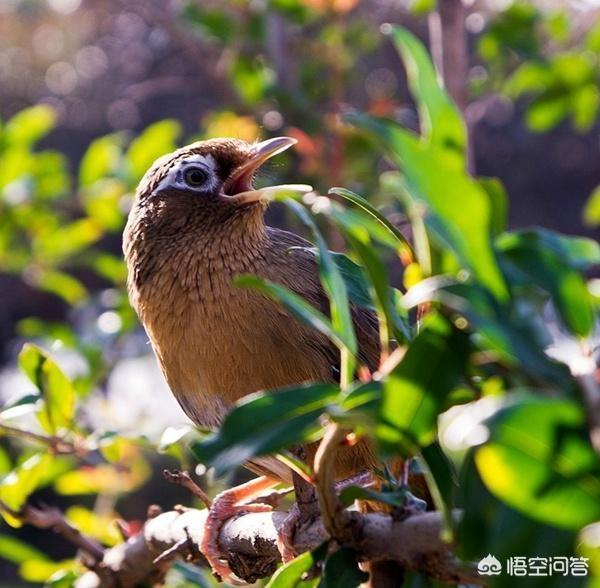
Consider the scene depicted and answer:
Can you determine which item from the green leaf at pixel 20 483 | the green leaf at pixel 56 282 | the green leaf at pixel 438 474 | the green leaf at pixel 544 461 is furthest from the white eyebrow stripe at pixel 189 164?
the green leaf at pixel 544 461

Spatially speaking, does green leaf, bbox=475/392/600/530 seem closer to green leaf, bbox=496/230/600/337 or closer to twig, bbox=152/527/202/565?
green leaf, bbox=496/230/600/337

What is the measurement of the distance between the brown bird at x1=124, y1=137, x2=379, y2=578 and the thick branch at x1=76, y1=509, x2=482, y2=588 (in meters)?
0.10

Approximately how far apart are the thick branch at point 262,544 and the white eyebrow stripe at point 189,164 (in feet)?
3.50

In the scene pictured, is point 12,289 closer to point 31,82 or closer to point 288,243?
point 31,82

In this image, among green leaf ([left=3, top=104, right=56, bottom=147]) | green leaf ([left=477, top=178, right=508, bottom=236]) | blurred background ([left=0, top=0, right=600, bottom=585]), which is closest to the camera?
green leaf ([left=477, top=178, right=508, bottom=236])

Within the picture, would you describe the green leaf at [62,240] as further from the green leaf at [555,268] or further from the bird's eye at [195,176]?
the green leaf at [555,268]

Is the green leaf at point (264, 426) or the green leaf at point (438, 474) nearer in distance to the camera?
the green leaf at point (264, 426)

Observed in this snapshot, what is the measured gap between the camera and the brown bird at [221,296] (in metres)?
2.79

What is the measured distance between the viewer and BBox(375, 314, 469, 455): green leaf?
1146 mm

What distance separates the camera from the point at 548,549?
42.8 inches

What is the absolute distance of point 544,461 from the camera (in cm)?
101

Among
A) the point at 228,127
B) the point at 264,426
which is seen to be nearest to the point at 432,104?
the point at 264,426

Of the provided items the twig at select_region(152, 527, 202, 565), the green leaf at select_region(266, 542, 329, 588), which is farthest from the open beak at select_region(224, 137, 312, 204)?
the green leaf at select_region(266, 542, 329, 588)

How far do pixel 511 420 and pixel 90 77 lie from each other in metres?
9.24
